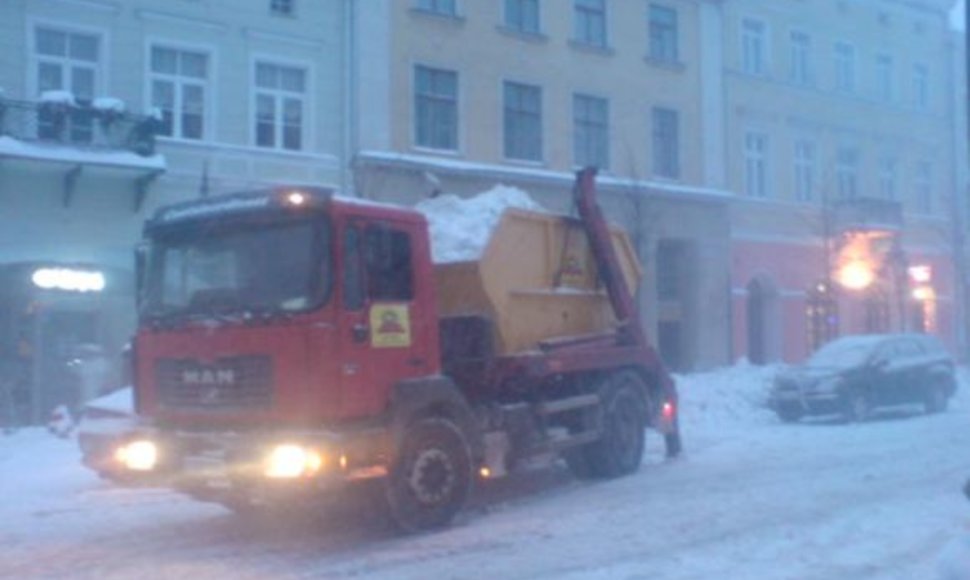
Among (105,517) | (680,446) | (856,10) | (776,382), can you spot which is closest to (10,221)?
(105,517)

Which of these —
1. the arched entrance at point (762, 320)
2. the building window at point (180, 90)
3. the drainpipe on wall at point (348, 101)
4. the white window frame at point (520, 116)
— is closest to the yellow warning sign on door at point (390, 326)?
the building window at point (180, 90)

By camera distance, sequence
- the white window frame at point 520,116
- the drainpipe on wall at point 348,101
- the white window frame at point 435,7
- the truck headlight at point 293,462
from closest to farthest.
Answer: the truck headlight at point 293,462 < the drainpipe on wall at point 348,101 < the white window frame at point 435,7 < the white window frame at point 520,116

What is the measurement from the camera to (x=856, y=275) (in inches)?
1532

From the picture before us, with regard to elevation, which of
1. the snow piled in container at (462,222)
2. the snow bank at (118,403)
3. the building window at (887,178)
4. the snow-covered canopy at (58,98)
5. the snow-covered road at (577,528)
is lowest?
the snow-covered road at (577,528)

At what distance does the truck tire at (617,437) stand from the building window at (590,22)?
59.2 ft

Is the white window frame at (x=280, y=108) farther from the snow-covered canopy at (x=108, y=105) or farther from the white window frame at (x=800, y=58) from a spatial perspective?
the white window frame at (x=800, y=58)

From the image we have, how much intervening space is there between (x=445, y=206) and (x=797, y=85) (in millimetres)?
26810

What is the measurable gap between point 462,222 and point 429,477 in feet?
10.3

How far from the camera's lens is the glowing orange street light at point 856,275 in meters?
38.8

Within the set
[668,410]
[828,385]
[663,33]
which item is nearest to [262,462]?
[668,410]

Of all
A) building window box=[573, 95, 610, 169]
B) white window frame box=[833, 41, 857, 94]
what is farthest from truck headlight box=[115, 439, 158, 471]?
white window frame box=[833, 41, 857, 94]

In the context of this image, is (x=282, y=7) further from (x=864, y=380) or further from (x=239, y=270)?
(x=239, y=270)

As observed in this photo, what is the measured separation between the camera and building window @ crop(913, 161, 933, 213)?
143 ft

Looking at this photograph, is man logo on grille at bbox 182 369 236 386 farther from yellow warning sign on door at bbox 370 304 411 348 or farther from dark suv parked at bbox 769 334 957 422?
dark suv parked at bbox 769 334 957 422
